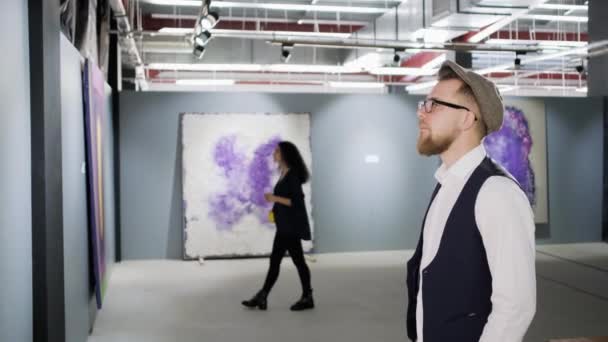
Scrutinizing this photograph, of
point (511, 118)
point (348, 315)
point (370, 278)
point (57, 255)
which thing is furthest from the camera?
point (511, 118)

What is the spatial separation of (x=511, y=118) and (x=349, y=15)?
364 cm

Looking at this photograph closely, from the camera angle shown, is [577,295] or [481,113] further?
[577,295]

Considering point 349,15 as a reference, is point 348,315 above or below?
below

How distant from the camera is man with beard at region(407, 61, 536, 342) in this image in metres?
1.64

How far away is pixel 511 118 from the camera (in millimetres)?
9844

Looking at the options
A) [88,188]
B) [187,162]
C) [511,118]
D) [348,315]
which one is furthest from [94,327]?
[511,118]

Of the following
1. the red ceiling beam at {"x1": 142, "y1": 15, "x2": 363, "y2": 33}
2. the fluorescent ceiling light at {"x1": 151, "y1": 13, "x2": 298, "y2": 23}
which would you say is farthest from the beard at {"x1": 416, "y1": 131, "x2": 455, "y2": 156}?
the red ceiling beam at {"x1": 142, "y1": 15, "x2": 363, "y2": 33}

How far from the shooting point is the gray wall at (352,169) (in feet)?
28.9

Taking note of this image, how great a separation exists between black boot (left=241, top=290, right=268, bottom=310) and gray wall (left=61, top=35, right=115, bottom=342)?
142cm

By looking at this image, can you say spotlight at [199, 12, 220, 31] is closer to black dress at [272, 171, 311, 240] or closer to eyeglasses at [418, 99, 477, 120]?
black dress at [272, 171, 311, 240]

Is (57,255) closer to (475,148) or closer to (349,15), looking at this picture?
(475,148)

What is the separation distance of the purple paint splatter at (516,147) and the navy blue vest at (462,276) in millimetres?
8363

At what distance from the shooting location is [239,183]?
8.92 meters

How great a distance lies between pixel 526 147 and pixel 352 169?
278cm
